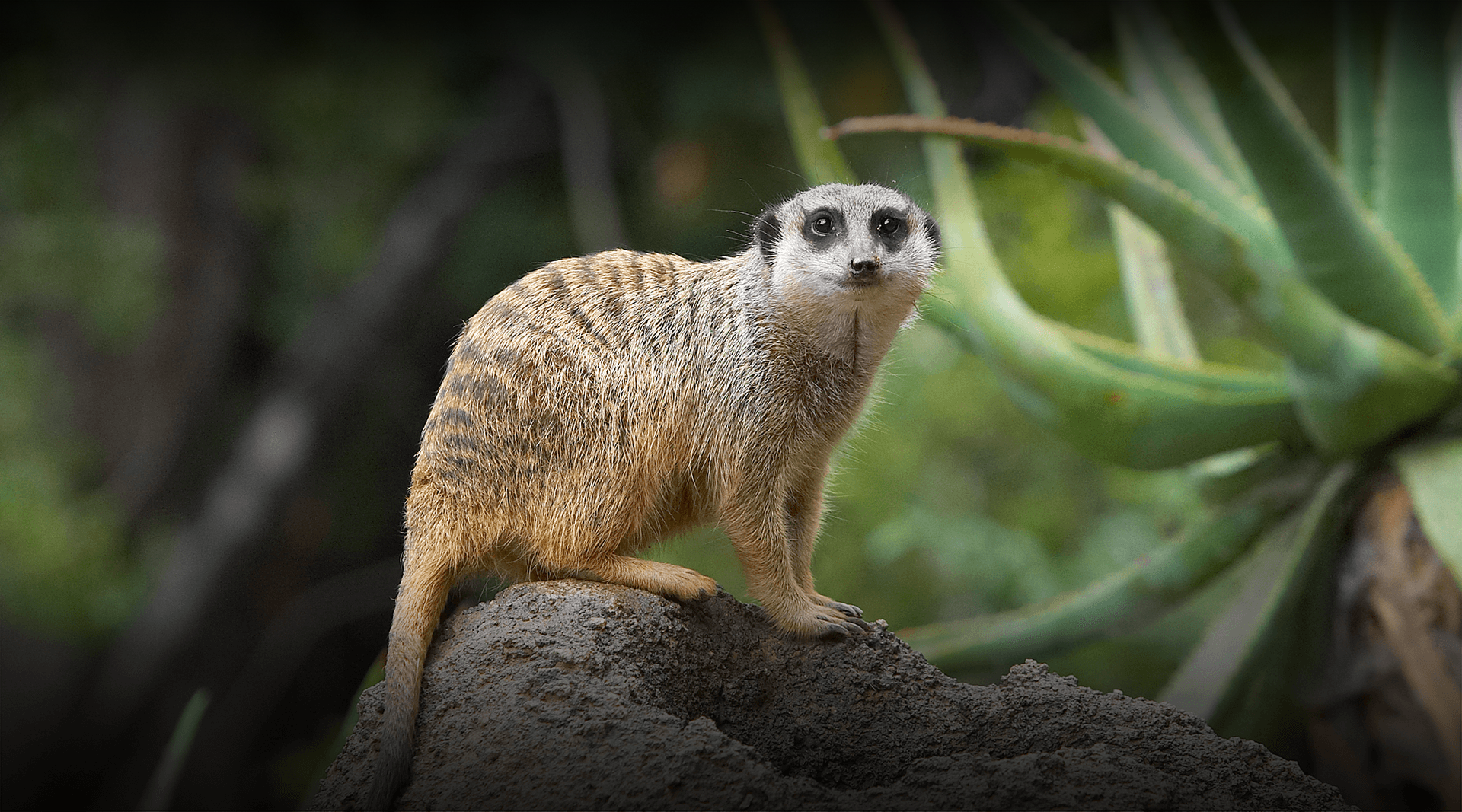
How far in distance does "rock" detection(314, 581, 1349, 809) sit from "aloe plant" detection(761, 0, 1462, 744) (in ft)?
2.41

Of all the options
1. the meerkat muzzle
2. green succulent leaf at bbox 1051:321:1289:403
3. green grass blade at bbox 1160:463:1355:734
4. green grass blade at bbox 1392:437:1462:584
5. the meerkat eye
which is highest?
the meerkat eye

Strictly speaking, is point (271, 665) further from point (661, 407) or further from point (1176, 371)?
point (1176, 371)

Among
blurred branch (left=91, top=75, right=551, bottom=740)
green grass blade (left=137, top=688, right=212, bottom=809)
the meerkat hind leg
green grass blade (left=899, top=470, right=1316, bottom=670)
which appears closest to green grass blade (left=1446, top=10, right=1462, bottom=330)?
green grass blade (left=899, top=470, right=1316, bottom=670)

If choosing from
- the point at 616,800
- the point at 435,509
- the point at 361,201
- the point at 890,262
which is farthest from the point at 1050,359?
the point at 361,201

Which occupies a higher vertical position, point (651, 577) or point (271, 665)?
point (651, 577)

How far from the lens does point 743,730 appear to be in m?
1.40

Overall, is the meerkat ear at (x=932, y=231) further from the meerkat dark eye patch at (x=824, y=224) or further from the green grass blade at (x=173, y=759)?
the green grass blade at (x=173, y=759)

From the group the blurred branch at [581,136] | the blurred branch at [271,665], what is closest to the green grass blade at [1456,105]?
the blurred branch at [581,136]

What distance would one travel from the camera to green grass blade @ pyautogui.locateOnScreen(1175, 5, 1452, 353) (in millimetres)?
1766

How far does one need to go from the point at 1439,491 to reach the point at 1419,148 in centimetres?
76

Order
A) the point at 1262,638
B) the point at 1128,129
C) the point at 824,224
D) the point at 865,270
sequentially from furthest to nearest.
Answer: the point at 1128,129 < the point at 1262,638 < the point at 824,224 < the point at 865,270

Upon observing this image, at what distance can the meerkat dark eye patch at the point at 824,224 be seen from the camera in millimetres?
1578

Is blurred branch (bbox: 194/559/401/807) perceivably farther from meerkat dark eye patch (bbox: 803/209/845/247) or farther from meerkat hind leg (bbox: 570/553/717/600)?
meerkat dark eye patch (bbox: 803/209/845/247)

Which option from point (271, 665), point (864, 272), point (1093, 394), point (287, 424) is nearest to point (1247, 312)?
point (1093, 394)
